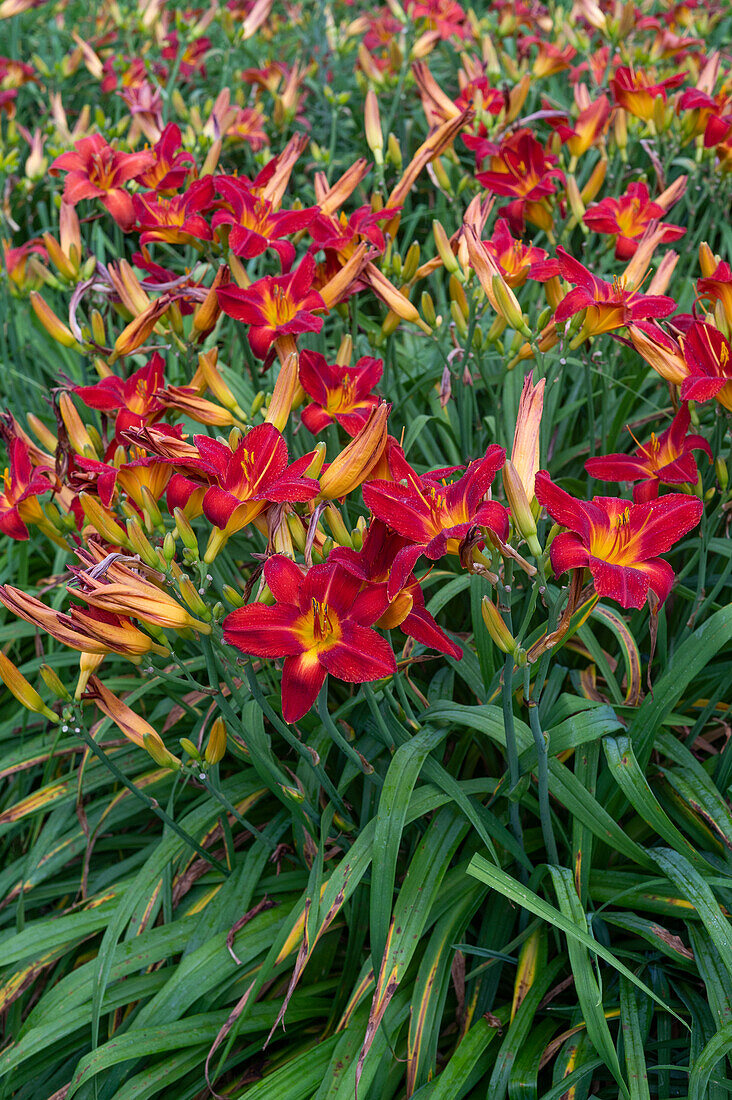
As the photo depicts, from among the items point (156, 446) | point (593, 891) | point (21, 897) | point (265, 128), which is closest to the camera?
point (156, 446)

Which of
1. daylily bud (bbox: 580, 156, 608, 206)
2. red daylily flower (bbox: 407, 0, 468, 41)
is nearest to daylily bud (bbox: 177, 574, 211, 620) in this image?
daylily bud (bbox: 580, 156, 608, 206)

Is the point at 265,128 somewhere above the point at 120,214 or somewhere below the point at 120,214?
below

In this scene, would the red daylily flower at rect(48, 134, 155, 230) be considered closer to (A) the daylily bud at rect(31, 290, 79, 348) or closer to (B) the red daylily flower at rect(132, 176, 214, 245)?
(B) the red daylily flower at rect(132, 176, 214, 245)

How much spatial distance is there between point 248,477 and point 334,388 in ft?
1.36

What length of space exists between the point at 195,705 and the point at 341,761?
16.0 inches

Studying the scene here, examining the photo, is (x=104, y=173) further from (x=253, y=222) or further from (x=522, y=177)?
(x=522, y=177)

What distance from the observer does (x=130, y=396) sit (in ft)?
5.60

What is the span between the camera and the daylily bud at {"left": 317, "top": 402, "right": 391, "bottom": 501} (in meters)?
1.23

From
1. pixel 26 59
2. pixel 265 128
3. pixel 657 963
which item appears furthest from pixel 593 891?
pixel 26 59

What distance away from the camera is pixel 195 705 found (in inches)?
79.0

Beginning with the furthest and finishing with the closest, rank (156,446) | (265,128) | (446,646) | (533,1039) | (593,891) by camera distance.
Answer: (265,128)
(593,891)
(533,1039)
(156,446)
(446,646)

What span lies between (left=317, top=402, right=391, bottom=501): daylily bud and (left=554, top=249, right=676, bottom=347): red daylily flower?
54 cm

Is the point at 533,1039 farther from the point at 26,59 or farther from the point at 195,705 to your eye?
the point at 26,59

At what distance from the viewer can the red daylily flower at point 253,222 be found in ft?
5.77
